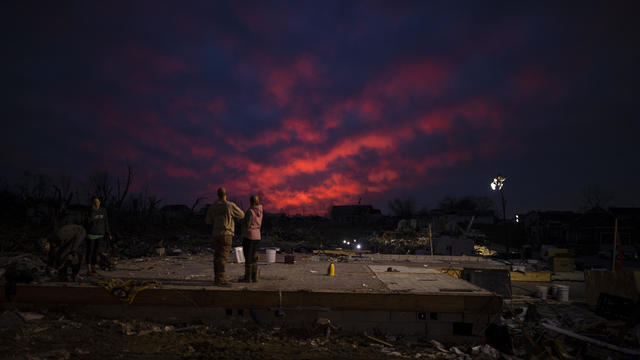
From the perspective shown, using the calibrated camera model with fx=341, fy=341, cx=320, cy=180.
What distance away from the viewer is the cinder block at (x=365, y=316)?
6.25 meters

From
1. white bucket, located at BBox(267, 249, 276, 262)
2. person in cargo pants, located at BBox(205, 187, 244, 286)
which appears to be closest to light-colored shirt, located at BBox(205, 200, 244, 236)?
person in cargo pants, located at BBox(205, 187, 244, 286)

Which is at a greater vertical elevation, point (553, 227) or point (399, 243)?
point (553, 227)

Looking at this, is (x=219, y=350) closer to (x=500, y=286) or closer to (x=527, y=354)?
(x=527, y=354)

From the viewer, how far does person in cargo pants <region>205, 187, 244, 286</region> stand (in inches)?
258

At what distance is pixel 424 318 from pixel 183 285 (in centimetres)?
465

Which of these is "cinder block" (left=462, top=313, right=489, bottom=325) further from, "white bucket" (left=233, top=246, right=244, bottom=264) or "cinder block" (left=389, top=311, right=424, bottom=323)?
"white bucket" (left=233, top=246, right=244, bottom=264)

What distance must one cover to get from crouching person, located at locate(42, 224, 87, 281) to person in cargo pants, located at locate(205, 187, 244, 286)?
2.88 meters

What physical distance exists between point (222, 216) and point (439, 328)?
15.0ft

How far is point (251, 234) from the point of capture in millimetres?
6797

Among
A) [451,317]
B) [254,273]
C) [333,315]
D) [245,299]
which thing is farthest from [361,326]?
[254,273]

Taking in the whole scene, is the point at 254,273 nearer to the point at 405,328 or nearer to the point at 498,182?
the point at 405,328

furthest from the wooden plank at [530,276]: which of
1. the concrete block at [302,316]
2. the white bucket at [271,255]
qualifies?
the concrete block at [302,316]

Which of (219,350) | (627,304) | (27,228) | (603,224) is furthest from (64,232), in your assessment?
(603,224)

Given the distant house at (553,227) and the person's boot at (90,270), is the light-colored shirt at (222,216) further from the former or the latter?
A: the distant house at (553,227)
